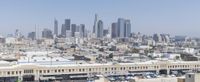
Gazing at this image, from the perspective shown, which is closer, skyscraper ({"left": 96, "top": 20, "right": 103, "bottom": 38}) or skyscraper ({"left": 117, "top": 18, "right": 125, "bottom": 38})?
skyscraper ({"left": 96, "top": 20, "right": 103, "bottom": 38})

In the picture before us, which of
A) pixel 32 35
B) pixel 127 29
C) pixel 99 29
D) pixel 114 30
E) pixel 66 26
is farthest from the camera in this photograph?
pixel 66 26

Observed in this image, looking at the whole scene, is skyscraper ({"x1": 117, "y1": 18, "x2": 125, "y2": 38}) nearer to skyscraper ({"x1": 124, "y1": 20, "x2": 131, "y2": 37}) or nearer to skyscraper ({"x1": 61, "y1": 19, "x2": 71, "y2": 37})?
skyscraper ({"x1": 124, "y1": 20, "x2": 131, "y2": 37})

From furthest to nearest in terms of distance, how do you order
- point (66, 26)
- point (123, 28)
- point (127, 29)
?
point (66, 26)
point (127, 29)
point (123, 28)

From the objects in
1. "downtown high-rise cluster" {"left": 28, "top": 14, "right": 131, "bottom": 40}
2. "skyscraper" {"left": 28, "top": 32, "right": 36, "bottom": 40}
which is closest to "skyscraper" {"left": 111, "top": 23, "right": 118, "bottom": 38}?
"downtown high-rise cluster" {"left": 28, "top": 14, "right": 131, "bottom": 40}

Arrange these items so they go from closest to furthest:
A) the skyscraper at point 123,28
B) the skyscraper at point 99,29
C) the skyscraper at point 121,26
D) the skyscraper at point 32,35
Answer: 1. the skyscraper at point 32,35
2. the skyscraper at point 99,29
3. the skyscraper at point 121,26
4. the skyscraper at point 123,28

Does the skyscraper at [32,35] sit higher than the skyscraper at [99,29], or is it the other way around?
the skyscraper at [99,29]

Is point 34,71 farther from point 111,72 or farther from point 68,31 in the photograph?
point 68,31

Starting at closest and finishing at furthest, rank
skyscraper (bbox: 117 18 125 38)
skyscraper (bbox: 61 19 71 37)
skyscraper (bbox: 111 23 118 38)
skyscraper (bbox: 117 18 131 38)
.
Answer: skyscraper (bbox: 117 18 125 38) < skyscraper (bbox: 117 18 131 38) < skyscraper (bbox: 111 23 118 38) < skyscraper (bbox: 61 19 71 37)

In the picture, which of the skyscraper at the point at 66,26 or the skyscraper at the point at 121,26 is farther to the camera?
the skyscraper at the point at 66,26

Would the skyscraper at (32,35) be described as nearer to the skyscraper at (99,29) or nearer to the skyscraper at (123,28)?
the skyscraper at (99,29)

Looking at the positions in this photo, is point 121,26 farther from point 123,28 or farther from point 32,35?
point 32,35

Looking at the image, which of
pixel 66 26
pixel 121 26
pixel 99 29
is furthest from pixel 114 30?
pixel 66 26

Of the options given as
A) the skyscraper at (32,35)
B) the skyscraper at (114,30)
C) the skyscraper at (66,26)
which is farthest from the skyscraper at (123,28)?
the skyscraper at (32,35)

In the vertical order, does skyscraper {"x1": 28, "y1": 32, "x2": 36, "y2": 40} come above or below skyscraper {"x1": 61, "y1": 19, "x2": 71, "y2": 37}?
below
